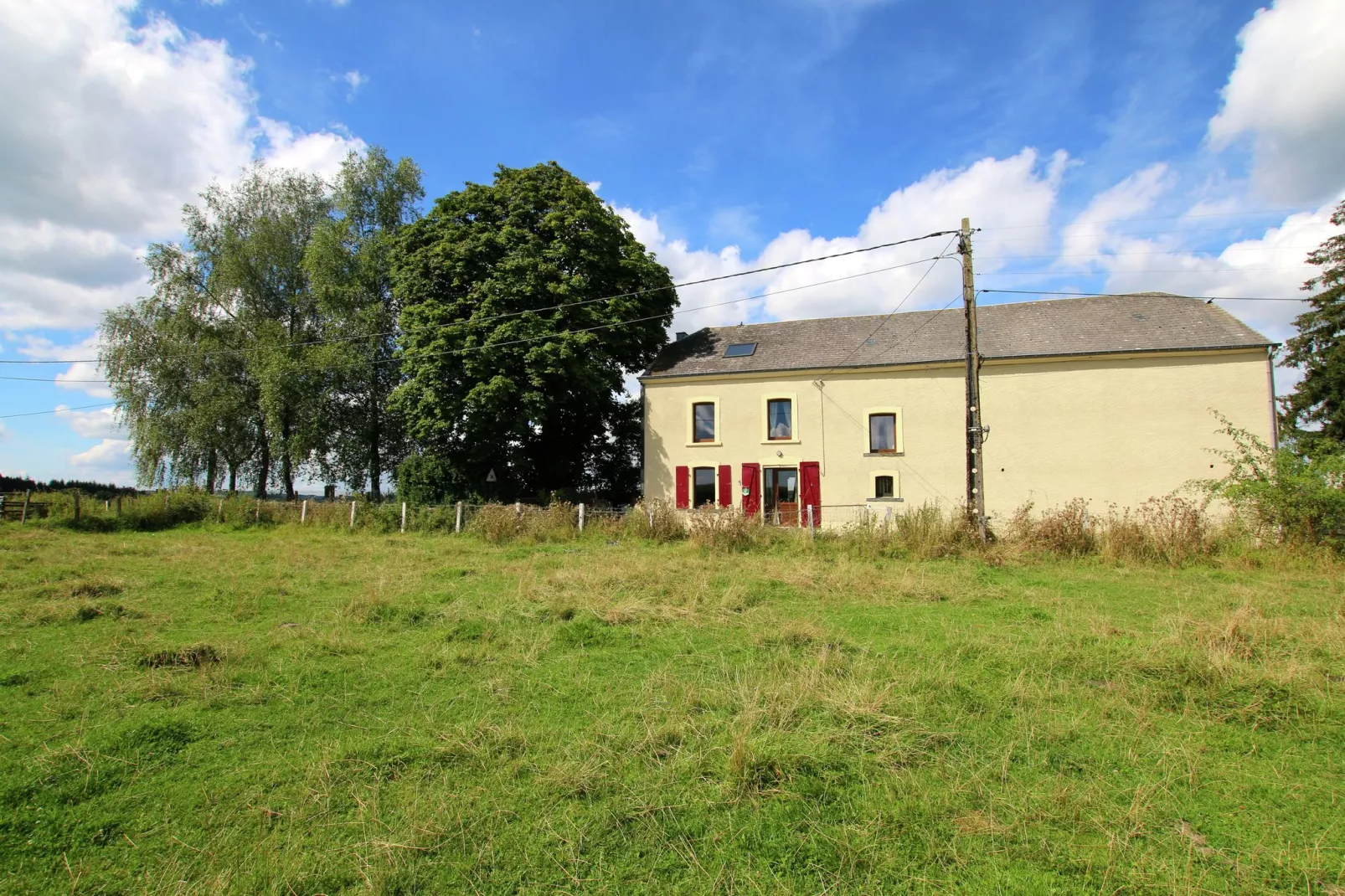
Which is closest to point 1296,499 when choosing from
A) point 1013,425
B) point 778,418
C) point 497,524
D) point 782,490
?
point 1013,425

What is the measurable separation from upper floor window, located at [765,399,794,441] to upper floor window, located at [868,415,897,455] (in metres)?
2.75

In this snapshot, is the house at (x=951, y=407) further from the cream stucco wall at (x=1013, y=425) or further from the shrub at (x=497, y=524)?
the shrub at (x=497, y=524)

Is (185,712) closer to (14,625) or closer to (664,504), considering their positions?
(14,625)

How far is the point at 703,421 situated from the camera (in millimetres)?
23656

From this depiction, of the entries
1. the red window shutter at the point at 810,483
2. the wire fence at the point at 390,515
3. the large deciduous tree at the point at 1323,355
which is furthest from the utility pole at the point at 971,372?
the large deciduous tree at the point at 1323,355

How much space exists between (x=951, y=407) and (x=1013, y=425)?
6.33ft

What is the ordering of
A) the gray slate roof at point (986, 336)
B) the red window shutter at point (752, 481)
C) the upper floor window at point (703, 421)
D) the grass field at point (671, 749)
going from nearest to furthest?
1. the grass field at point (671, 749)
2. the gray slate roof at point (986, 336)
3. the red window shutter at point (752, 481)
4. the upper floor window at point (703, 421)

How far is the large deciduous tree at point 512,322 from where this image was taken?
21.5m

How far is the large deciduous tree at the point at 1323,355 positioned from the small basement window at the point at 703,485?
71.9 feet

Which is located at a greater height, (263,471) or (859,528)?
(263,471)

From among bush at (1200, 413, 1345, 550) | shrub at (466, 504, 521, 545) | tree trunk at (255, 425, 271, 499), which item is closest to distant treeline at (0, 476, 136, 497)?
tree trunk at (255, 425, 271, 499)

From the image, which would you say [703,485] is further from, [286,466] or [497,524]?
[286,466]

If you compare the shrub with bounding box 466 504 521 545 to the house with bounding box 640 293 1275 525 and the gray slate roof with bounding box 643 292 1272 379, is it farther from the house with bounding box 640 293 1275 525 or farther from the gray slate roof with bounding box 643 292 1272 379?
the gray slate roof with bounding box 643 292 1272 379

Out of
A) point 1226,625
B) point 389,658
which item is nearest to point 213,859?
point 389,658
